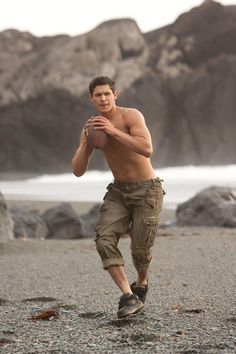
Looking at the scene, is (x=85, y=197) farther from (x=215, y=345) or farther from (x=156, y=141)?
(x=156, y=141)

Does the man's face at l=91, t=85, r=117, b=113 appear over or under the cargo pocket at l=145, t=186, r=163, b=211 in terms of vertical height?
over

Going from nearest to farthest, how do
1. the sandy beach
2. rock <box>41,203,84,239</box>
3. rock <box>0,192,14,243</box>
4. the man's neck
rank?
the sandy beach
the man's neck
rock <box>0,192,14,243</box>
rock <box>41,203,84,239</box>

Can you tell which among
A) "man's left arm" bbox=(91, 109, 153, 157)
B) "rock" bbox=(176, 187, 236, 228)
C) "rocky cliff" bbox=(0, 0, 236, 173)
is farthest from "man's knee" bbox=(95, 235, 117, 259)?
"rocky cliff" bbox=(0, 0, 236, 173)

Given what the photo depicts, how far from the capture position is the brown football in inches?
191

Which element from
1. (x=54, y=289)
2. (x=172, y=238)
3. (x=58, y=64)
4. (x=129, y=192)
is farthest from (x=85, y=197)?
(x=58, y=64)

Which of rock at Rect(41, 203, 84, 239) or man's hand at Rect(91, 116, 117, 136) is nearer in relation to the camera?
man's hand at Rect(91, 116, 117, 136)

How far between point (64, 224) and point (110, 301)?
7281 mm

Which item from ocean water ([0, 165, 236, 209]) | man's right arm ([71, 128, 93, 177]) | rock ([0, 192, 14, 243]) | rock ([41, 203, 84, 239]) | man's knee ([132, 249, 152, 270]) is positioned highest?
man's right arm ([71, 128, 93, 177])

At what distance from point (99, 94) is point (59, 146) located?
55.0 meters

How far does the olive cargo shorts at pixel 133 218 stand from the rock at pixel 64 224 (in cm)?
753

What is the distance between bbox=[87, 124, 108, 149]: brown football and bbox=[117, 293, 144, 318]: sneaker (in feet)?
3.40

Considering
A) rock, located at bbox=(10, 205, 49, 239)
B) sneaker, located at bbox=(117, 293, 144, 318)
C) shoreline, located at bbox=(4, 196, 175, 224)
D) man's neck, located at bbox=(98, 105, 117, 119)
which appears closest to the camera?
sneaker, located at bbox=(117, 293, 144, 318)

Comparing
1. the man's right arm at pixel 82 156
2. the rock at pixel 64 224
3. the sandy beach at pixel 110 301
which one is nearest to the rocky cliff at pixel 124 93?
the rock at pixel 64 224

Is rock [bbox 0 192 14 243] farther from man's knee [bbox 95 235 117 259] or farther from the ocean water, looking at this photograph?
the ocean water
